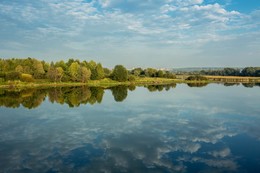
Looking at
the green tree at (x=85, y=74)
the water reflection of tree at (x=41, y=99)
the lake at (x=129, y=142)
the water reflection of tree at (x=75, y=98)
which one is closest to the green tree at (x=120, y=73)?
the green tree at (x=85, y=74)

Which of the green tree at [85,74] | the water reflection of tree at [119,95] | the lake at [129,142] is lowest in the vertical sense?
the lake at [129,142]

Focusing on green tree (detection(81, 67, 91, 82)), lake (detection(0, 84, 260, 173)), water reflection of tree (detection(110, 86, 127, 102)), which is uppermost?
green tree (detection(81, 67, 91, 82))

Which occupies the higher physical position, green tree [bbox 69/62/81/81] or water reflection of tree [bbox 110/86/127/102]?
green tree [bbox 69/62/81/81]

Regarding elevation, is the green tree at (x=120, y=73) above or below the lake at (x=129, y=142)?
above

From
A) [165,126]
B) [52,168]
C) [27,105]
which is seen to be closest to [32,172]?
[52,168]

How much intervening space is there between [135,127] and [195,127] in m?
4.89

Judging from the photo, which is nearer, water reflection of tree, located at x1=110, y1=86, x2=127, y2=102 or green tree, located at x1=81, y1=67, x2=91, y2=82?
water reflection of tree, located at x1=110, y1=86, x2=127, y2=102

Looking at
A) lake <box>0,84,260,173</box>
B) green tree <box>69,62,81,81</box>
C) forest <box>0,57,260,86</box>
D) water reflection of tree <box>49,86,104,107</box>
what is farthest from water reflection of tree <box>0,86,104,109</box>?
Answer: green tree <box>69,62,81,81</box>

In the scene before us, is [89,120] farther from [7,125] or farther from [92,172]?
[92,172]

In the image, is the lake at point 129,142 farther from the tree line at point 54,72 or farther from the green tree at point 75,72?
the green tree at point 75,72

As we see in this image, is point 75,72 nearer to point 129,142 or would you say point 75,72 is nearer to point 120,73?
point 120,73

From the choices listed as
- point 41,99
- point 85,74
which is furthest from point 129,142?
point 85,74

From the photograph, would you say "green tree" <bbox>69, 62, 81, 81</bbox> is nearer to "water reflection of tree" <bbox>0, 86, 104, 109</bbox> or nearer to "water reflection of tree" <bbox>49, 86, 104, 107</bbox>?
"water reflection of tree" <bbox>49, 86, 104, 107</bbox>

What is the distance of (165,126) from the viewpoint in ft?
72.4
